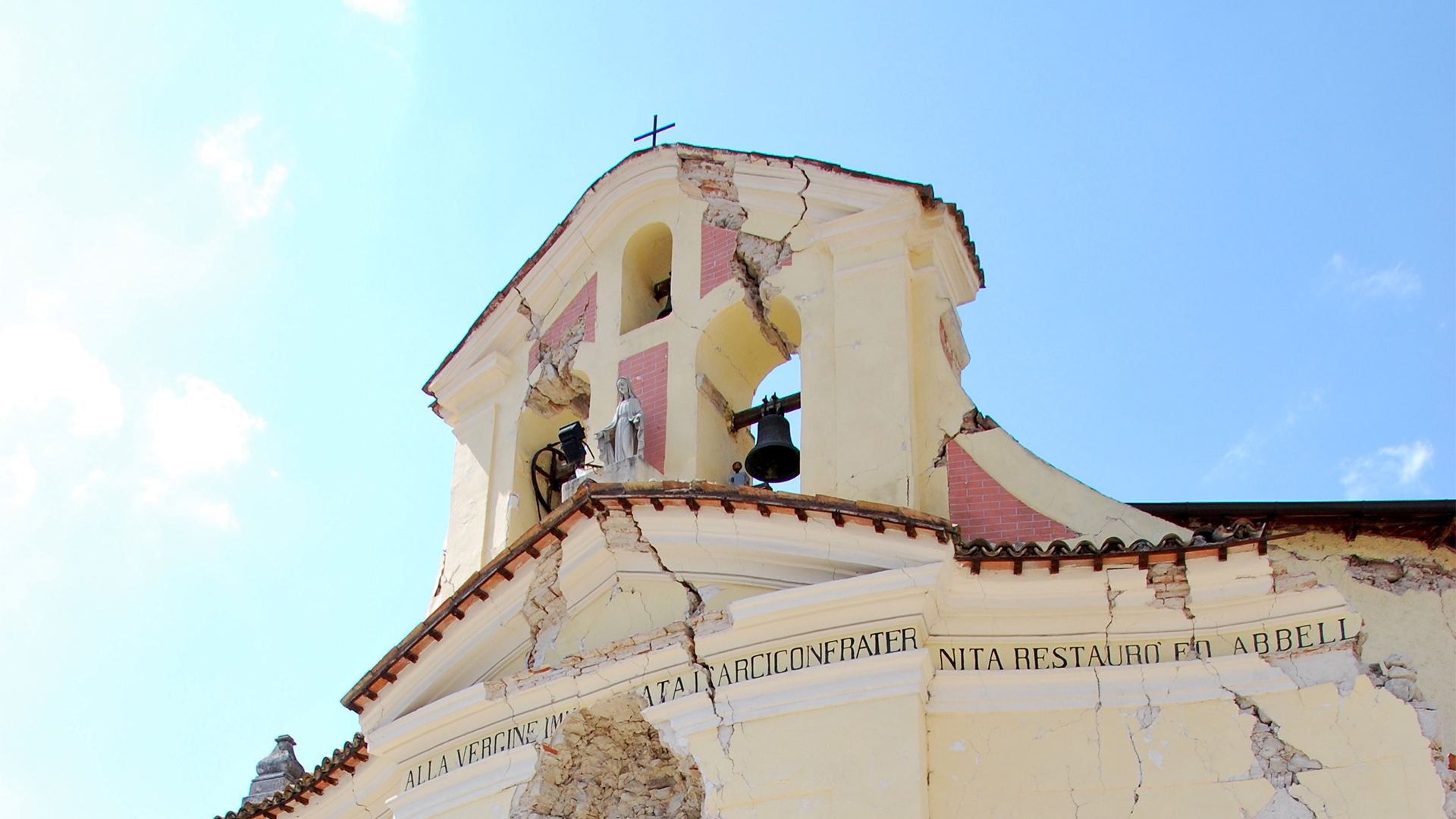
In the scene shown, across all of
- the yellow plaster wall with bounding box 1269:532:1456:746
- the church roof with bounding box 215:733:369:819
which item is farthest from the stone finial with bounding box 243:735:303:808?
the yellow plaster wall with bounding box 1269:532:1456:746

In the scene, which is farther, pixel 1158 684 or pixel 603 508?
pixel 603 508

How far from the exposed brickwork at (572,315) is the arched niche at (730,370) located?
1.23 meters

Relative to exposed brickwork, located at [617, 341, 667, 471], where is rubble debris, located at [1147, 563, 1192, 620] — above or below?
below

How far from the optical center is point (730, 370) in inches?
519

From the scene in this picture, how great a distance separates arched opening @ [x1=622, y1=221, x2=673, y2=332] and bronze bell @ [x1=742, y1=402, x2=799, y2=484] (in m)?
1.45

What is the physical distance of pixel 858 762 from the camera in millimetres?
10219

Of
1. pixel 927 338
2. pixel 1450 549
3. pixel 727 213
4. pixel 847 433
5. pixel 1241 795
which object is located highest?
pixel 727 213

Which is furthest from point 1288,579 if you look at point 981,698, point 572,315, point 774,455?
point 572,315

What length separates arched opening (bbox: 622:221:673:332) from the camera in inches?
541

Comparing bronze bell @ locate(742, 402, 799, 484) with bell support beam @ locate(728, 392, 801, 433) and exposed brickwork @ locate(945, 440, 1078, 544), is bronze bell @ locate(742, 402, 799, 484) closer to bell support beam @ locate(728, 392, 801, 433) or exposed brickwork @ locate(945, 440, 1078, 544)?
bell support beam @ locate(728, 392, 801, 433)

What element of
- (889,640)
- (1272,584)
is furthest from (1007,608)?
(1272,584)

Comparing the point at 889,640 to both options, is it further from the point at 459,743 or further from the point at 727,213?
the point at 727,213

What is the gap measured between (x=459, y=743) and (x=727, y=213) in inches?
172

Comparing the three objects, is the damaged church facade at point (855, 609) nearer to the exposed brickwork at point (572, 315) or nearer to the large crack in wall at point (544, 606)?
the large crack in wall at point (544, 606)
